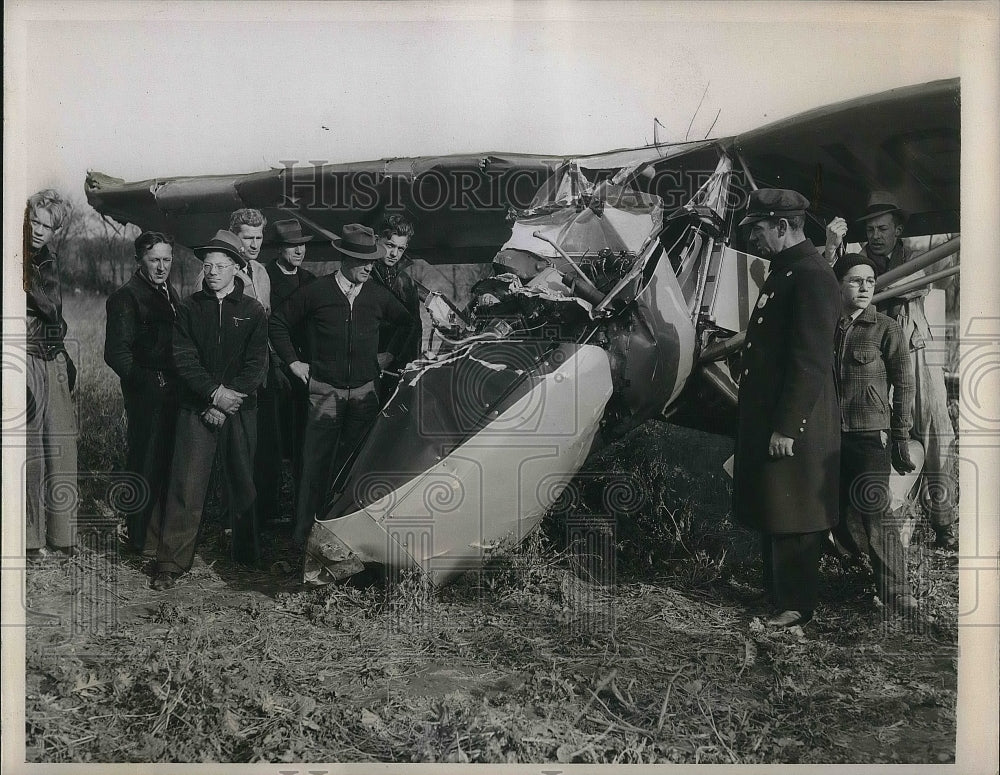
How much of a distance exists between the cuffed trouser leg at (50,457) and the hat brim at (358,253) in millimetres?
1256

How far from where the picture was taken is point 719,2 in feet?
10.6

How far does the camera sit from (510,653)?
3.21 meters

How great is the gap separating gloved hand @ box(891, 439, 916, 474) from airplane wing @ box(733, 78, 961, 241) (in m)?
0.89

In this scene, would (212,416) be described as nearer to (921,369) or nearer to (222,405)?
(222,405)

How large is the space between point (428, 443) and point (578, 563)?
2.69ft

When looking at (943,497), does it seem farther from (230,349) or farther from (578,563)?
(230,349)

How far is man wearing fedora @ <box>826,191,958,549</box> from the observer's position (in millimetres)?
3246

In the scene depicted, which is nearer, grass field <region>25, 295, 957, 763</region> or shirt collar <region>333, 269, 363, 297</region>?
grass field <region>25, 295, 957, 763</region>

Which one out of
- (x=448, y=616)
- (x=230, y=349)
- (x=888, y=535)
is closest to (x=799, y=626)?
(x=888, y=535)

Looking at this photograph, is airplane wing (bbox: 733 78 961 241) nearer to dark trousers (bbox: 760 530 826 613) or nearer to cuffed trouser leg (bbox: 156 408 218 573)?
dark trousers (bbox: 760 530 826 613)

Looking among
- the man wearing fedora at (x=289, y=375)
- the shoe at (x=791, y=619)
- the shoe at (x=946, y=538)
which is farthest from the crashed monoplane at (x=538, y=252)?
the shoe at (x=946, y=538)

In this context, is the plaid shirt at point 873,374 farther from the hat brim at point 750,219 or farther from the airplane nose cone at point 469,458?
the airplane nose cone at point 469,458

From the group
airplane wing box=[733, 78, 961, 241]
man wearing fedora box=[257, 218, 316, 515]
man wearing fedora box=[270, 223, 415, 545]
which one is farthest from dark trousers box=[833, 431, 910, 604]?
man wearing fedora box=[257, 218, 316, 515]

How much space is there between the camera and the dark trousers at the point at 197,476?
3.29 meters
